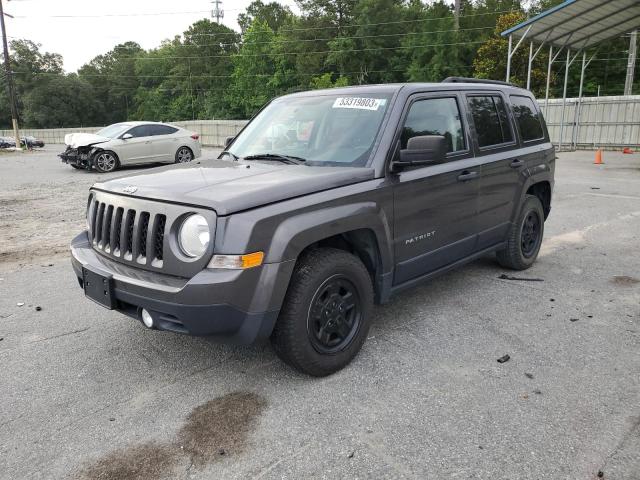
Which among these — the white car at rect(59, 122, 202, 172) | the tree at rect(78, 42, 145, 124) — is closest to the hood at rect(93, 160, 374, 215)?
the white car at rect(59, 122, 202, 172)

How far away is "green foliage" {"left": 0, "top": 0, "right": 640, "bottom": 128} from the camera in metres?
44.8

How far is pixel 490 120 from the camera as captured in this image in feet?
16.0

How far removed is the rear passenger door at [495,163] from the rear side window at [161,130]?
13.9 meters

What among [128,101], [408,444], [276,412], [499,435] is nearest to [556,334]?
[499,435]

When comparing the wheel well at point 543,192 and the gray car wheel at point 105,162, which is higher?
the wheel well at point 543,192

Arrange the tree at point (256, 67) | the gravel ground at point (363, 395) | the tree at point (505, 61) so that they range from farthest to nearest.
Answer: the tree at point (256, 67) < the tree at point (505, 61) < the gravel ground at point (363, 395)

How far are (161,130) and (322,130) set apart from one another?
46.7 feet

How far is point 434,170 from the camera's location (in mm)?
4090

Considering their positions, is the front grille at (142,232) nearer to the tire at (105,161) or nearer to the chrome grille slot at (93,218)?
the chrome grille slot at (93,218)

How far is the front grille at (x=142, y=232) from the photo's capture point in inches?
116

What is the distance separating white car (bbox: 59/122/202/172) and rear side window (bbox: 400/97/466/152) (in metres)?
13.6

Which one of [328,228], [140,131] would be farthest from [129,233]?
[140,131]

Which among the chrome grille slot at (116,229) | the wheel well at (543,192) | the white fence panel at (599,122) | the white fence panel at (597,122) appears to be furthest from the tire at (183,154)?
the white fence panel at (599,122)

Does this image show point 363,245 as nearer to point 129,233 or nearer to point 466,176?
point 466,176
